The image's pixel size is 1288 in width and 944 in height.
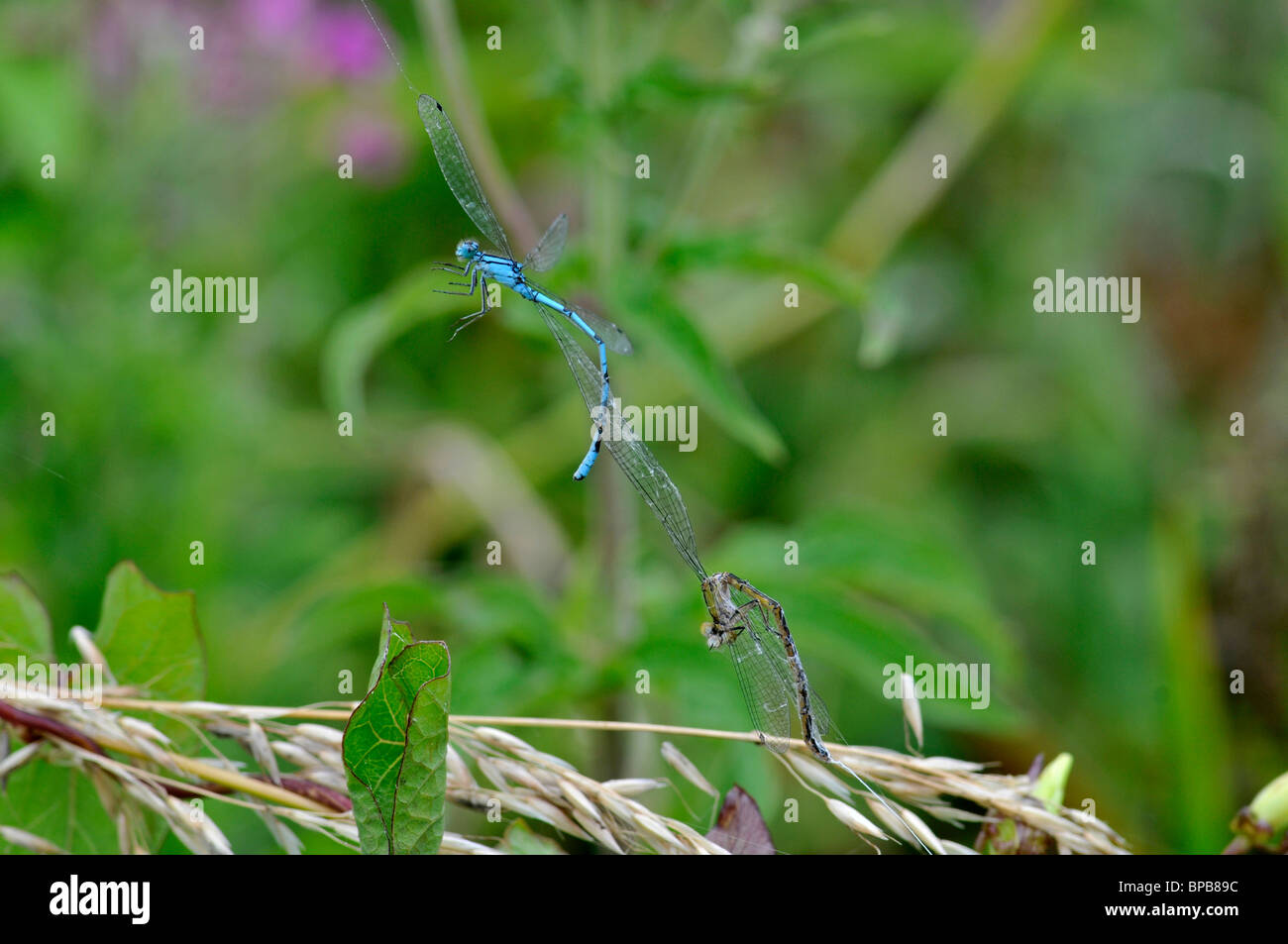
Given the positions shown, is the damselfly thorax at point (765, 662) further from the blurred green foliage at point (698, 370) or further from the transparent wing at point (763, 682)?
the blurred green foliage at point (698, 370)

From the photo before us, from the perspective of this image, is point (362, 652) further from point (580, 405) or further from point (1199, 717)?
point (1199, 717)

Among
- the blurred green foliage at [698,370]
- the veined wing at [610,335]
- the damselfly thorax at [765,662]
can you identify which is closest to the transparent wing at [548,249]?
the veined wing at [610,335]

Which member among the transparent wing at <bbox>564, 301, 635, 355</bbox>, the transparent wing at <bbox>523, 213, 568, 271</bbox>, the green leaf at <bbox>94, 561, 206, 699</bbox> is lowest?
the green leaf at <bbox>94, 561, 206, 699</bbox>

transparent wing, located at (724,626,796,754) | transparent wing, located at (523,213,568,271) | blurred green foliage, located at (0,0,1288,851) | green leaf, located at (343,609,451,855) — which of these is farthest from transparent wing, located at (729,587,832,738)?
blurred green foliage, located at (0,0,1288,851)

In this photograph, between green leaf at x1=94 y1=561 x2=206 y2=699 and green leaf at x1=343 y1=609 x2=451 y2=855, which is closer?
green leaf at x1=343 y1=609 x2=451 y2=855

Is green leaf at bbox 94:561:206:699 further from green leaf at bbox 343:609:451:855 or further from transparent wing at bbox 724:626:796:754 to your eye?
transparent wing at bbox 724:626:796:754

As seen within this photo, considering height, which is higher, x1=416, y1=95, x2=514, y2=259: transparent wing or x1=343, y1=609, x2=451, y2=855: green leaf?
x1=416, y1=95, x2=514, y2=259: transparent wing

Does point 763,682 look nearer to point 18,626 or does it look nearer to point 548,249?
point 548,249
